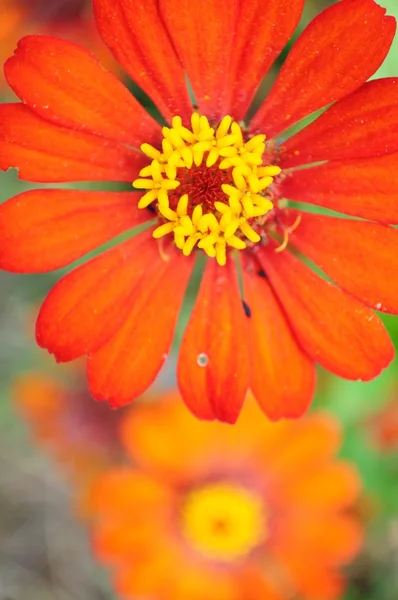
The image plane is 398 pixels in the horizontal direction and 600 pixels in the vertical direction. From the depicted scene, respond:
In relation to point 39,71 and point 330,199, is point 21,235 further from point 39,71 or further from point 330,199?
point 330,199

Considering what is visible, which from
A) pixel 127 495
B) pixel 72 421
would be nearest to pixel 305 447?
pixel 127 495

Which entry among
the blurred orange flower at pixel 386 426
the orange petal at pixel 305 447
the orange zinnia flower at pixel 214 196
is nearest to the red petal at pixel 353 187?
the orange zinnia flower at pixel 214 196

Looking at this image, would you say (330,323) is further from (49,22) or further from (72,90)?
(49,22)

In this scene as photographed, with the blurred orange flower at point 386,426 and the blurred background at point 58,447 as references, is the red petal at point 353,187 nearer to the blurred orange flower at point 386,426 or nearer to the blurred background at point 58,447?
the blurred background at point 58,447

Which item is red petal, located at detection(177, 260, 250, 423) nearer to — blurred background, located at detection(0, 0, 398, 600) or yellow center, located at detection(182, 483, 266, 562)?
blurred background, located at detection(0, 0, 398, 600)

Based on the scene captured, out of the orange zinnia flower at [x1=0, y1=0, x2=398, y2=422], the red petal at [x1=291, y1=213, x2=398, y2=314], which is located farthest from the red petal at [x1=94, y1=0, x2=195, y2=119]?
the red petal at [x1=291, y1=213, x2=398, y2=314]

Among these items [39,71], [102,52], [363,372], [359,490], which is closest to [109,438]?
[359,490]
